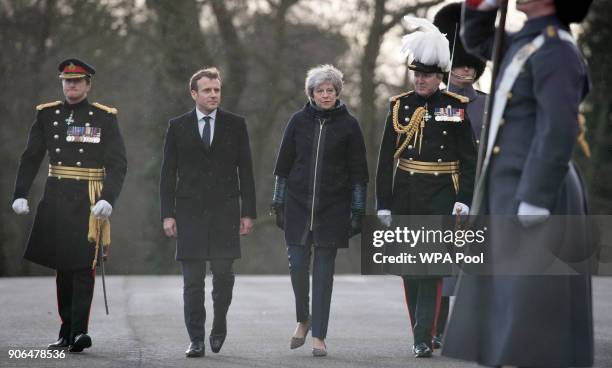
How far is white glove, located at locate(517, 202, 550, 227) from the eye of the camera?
6.39 metres

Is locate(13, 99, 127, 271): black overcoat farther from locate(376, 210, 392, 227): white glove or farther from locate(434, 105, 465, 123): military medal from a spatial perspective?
locate(434, 105, 465, 123): military medal

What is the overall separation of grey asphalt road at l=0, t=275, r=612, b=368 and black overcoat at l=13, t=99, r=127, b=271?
693mm

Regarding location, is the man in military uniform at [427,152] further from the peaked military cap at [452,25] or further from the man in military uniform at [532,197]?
the man in military uniform at [532,197]

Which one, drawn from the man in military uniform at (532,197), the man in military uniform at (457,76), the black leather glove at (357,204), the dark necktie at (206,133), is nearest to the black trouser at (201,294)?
the dark necktie at (206,133)

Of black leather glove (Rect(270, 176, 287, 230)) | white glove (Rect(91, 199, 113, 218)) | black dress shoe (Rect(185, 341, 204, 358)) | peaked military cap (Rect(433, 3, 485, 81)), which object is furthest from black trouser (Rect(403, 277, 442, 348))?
white glove (Rect(91, 199, 113, 218))

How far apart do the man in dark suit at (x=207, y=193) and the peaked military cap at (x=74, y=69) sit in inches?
27.7

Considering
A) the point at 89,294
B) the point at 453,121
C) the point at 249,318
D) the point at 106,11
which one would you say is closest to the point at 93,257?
the point at 89,294

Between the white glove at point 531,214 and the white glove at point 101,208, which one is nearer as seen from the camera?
the white glove at point 531,214

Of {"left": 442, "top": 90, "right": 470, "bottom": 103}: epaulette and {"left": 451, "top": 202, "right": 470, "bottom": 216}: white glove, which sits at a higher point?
{"left": 442, "top": 90, "right": 470, "bottom": 103}: epaulette

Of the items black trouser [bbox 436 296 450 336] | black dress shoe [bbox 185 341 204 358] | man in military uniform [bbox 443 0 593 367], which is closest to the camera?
man in military uniform [bbox 443 0 593 367]

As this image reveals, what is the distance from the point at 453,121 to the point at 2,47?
832 inches

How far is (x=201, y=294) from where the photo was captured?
10031mm

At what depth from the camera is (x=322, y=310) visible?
10023 millimetres

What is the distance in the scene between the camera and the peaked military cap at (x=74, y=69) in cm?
1006
